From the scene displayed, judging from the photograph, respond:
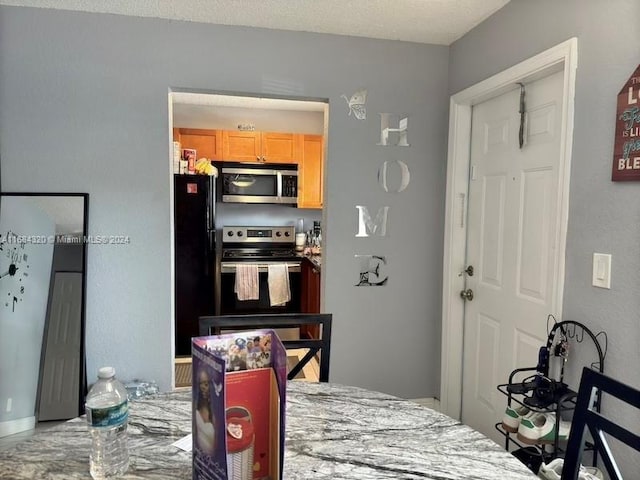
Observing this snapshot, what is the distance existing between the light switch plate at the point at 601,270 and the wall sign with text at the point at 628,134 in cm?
29

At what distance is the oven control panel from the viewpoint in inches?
188

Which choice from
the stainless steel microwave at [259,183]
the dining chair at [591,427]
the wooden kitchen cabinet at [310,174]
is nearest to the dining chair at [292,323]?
the dining chair at [591,427]

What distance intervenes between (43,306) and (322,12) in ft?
7.35

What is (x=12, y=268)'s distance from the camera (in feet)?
7.81

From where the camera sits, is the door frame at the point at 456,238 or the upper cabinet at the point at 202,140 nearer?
the door frame at the point at 456,238

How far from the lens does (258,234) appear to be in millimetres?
4832

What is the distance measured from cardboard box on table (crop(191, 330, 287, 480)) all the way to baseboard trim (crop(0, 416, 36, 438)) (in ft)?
7.10

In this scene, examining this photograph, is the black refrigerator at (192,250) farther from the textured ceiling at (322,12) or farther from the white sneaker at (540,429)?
the white sneaker at (540,429)

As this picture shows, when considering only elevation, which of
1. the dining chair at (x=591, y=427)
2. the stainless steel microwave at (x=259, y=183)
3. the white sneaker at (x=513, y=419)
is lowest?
the white sneaker at (x=513, y=419)

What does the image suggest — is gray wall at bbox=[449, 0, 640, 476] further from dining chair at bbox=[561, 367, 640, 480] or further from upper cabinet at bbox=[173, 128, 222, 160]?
upper cabinet at bbox=[173, 128, 222, 160]

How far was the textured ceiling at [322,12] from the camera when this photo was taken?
2203 mm

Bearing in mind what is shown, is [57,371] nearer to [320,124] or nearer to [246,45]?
[246,45]

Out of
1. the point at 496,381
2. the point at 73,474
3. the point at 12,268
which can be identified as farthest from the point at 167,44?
the point at 496,381

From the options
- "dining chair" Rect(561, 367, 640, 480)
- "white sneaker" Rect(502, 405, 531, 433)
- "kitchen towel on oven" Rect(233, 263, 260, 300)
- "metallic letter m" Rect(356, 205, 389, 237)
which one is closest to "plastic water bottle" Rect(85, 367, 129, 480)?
"dining chair" Rect(561, 367, 640, 480)
